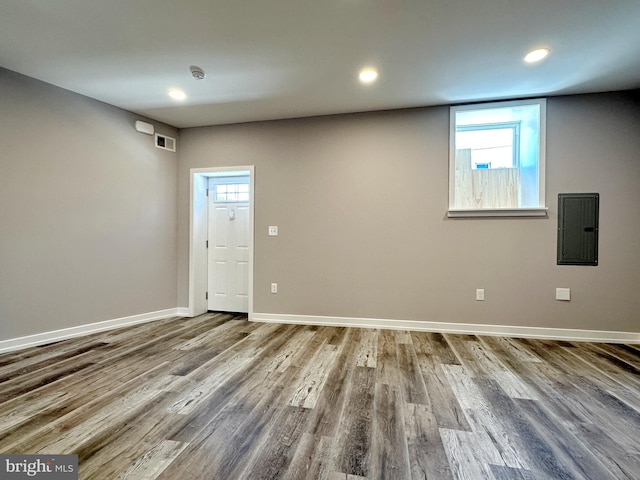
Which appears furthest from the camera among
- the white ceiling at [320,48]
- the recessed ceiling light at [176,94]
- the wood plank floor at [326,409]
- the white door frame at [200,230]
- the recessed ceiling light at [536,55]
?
the white door frame at [200,230]

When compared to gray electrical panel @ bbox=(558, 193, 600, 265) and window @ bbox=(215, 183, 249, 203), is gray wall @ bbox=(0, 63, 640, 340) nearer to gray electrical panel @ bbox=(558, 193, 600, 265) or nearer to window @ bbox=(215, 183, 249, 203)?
gray electrical panel @ bbox=(558, 193, 600, 265)

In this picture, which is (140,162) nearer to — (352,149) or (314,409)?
(352,149)

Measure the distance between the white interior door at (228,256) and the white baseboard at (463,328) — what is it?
61cm

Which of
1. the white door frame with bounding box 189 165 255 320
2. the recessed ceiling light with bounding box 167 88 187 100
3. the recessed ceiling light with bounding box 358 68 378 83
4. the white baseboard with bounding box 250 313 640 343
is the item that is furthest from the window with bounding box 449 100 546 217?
the recessed ceiling light with bounding box 167 88 187 100

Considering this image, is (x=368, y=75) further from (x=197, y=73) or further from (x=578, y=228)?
(x=578, y=228)

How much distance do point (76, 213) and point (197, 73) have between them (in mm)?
2037

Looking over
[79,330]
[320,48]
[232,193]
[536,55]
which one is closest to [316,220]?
[232,193]

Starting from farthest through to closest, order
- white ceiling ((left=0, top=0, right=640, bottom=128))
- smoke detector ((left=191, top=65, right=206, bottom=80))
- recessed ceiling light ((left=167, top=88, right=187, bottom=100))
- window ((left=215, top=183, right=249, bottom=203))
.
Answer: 1. window ((left=215, top=183, right=249, bottom=203))
2. recessed ceiling light ((left=167, top=88, right=187, bottom=100))
3. smoke detector ((left=191, top=65, right=206, bottom=80))
4. white ceiling ((left=0, top=0, right=640, bottom=128))

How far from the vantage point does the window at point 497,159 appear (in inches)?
128

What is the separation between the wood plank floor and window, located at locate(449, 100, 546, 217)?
1.61 meters

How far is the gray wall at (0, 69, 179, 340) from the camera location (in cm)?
271

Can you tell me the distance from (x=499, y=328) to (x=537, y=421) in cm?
180

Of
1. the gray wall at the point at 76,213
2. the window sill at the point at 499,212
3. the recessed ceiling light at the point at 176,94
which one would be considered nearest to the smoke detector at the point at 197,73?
the recessed ceiling light at the point at 176,94

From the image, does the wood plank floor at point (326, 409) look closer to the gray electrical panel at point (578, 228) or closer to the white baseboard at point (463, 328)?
the white baseboard at point (463, 328)
